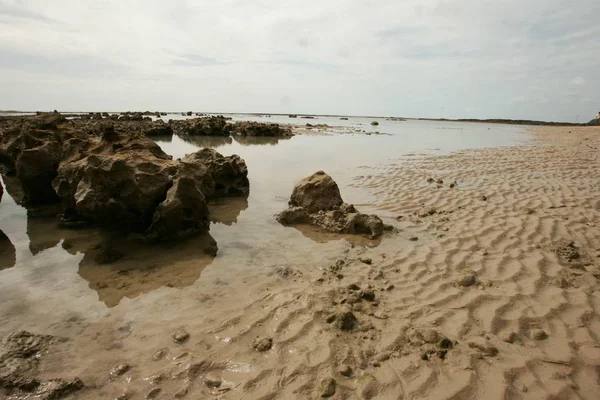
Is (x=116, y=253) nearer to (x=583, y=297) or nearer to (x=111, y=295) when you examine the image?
(x=111, y=295)

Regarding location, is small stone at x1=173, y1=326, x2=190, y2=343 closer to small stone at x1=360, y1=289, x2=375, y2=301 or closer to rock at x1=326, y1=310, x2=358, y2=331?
rock at x1=326, y1=310, x2=358, y2=331

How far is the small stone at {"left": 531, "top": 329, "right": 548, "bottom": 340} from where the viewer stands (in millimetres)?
3621

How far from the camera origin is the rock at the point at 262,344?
358cm

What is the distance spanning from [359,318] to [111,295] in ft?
11.4

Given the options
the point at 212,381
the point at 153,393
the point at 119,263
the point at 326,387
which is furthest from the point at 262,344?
the point at 119,263

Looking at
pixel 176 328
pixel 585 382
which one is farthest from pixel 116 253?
pixel 585 382

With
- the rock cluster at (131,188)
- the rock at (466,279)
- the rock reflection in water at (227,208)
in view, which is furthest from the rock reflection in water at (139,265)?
the rock at (466,279)

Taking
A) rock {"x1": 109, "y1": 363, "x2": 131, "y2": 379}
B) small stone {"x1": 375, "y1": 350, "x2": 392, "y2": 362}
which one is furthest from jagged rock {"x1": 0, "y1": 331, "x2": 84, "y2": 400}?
small stone {"x1": 375, "y1": 350, "x2": 392, "y2": 362}

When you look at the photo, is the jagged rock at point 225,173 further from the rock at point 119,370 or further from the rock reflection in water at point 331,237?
the rock at point 119,370

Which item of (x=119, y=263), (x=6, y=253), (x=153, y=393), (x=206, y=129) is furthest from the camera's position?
(x=206, y=129)

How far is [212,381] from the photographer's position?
3.13 m

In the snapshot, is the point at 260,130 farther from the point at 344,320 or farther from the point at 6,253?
the point at 344,320

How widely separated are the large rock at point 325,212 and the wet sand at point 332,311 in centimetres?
42

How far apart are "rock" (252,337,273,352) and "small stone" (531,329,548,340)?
9.54 ft
